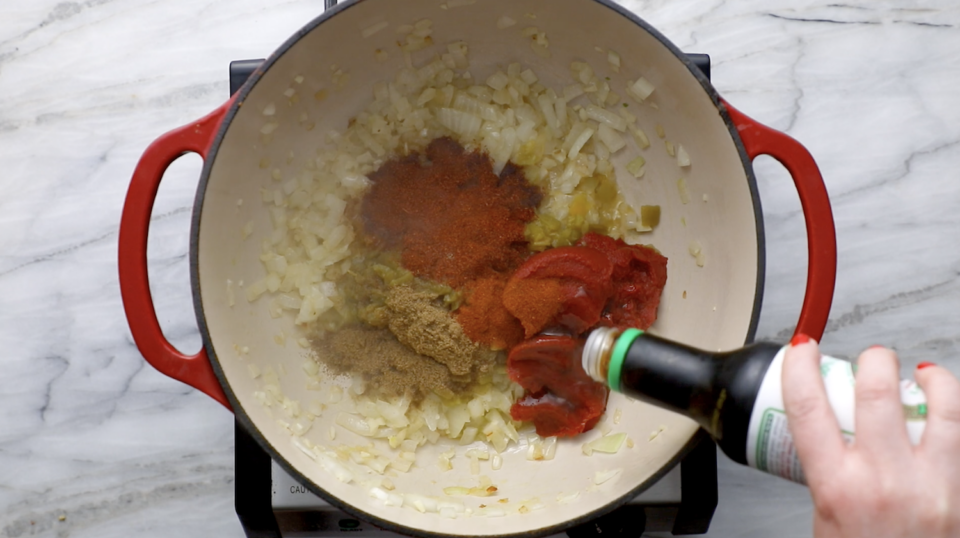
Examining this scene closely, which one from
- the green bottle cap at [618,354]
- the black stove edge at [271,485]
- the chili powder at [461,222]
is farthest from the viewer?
the chili powder at [461,222]

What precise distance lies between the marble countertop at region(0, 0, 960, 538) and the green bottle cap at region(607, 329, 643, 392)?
1.74 ft

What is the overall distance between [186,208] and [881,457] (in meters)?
1.16

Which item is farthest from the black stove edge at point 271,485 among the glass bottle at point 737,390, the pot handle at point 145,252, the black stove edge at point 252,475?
the glass bottle at point 737,390

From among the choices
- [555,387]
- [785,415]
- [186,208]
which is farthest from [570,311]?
[186,208]

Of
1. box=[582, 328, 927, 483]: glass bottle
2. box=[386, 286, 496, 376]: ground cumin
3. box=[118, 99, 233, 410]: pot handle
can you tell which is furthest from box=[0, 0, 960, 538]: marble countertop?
box=[582, 328, 927, 483]: glass bottle

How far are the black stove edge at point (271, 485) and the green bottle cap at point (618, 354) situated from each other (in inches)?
11.4

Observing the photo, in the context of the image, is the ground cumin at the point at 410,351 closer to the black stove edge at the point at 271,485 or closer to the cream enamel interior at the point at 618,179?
the cream enamel interior at the point at 618,179

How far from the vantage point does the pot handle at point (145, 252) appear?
3.18 ft

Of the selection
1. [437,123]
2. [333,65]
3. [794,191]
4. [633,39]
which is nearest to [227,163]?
[333,65]

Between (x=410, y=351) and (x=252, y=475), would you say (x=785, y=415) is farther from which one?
(x=252, y=475)

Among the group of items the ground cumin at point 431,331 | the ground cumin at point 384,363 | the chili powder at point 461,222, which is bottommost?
the ground cumin at point 384,363

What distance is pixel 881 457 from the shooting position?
0.68 meters

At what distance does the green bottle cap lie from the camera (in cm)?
85

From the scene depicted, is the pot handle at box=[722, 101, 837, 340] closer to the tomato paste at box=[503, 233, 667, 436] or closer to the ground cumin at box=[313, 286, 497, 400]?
the tomato paste at box=[503, 233, 667, 436]
